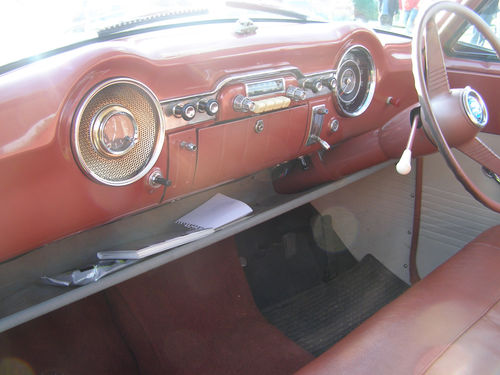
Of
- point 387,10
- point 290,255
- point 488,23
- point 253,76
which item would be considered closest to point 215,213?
point 253,76

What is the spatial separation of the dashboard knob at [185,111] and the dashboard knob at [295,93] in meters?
0.39

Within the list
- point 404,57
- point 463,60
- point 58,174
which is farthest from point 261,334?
point 463,60

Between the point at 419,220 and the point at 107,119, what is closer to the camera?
the point at 107,119

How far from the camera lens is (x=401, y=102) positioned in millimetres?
2182

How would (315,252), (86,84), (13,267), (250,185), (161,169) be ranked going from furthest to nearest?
1. (315,252)
2. (250,185)
3. (13,267)
4. (161,169)
5. (86,84)

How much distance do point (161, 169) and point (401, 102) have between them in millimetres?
1303

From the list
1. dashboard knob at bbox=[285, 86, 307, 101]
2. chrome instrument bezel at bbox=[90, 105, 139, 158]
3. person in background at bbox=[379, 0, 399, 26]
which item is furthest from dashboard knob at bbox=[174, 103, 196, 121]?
person in background at bbox=[379, 0, 399, 26]

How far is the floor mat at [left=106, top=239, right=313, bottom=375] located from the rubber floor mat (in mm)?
101

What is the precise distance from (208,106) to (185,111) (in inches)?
3.3

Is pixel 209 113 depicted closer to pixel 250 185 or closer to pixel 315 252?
pixel 250 185

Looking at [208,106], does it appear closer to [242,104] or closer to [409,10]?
[242,104]

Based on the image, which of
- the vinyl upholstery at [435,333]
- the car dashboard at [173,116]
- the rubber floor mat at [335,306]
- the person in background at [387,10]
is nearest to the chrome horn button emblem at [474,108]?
the car dashboard at [173,116]

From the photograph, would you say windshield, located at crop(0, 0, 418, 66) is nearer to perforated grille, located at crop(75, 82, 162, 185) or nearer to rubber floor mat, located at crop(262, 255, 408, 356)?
perforated grille, located at crop(75, 82, 162, 185)

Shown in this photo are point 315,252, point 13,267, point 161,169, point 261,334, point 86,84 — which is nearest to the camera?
point 86,84
